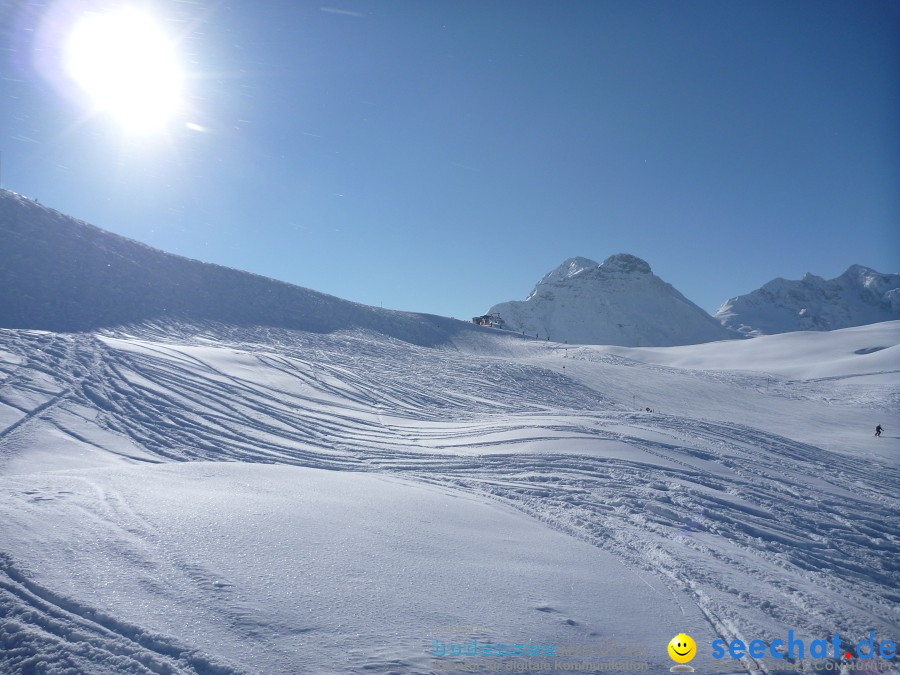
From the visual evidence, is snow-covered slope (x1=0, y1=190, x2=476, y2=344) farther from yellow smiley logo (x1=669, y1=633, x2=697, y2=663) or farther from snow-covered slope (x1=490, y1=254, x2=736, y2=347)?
snow-covered slope (x1=490, y1=254, x2=736, y2=347)

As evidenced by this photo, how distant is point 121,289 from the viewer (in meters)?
31.1

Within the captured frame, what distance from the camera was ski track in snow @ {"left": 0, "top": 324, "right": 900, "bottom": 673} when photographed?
4.14 metres

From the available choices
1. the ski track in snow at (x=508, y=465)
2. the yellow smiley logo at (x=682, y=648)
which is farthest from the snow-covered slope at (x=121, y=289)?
the yellow smiley logo at (x=682, y=648)

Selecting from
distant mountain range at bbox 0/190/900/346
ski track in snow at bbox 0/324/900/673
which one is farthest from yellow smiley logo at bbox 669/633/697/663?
distant mountain range at bbox 0/190/900/346

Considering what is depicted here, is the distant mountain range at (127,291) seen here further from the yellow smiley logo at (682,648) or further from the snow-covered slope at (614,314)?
the snow-covered slope at (614,314)

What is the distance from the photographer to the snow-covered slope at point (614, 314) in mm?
150875

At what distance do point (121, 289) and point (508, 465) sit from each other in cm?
3215

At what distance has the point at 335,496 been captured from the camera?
20.6ft

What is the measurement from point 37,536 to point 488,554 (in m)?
3.98

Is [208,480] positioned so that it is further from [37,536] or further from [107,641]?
[107,641]

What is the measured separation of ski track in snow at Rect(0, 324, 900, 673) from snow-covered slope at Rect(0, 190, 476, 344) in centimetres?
1097

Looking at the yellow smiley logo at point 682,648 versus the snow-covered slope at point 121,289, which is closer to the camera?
the yellow smiley logo at point 682,648

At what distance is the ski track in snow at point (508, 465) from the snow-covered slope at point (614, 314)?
130 m

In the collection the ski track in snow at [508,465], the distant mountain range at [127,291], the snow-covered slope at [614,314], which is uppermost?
the snow-covered slope at [614,314]
